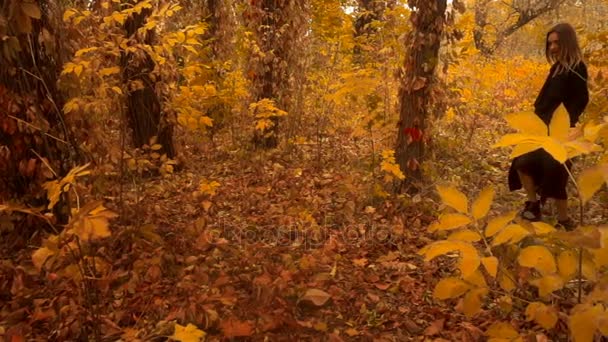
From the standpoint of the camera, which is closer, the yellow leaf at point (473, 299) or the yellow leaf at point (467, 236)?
the yellow leaf at point (467, 236)

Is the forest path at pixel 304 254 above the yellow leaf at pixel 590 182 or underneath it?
underneath

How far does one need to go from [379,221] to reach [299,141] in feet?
6.79

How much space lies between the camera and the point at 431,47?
14.8 ft

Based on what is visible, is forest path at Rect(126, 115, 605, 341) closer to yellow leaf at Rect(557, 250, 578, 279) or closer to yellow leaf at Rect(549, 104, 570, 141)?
yellow leaf at Rect(557, 250, 578, 279)

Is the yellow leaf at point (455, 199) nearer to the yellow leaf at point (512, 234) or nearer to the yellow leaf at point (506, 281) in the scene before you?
the yellow leaf at point (512, 234)

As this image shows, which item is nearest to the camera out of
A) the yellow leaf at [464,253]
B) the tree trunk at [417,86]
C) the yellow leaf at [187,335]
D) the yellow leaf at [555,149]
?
the yellow leaf at [555,149]

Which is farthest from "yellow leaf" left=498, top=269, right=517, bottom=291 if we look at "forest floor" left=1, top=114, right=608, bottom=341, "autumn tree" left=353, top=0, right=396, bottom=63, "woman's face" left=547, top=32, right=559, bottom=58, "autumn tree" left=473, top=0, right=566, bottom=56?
"autumn tree" left=473, top=0, right=566, bottom=56

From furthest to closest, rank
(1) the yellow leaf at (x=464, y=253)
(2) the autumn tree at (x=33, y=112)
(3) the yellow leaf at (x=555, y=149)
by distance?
1. (2) the autumn tree at (x=33, y=112)
2. (1) the yellow leaf at (x=464, y=253)
3. (3) the yellow leaf at (x=555, y=149)

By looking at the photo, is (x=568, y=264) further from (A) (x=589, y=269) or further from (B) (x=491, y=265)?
(B) (x=491, y=265)

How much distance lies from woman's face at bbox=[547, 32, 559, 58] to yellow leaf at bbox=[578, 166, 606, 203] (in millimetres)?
3206

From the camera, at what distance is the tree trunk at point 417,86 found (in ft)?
14.5

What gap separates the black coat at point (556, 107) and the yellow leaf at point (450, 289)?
284 centimetres

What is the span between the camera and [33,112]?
318cm

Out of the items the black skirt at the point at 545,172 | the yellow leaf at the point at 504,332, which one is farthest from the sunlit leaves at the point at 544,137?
the black skirt at the point at 545,172
